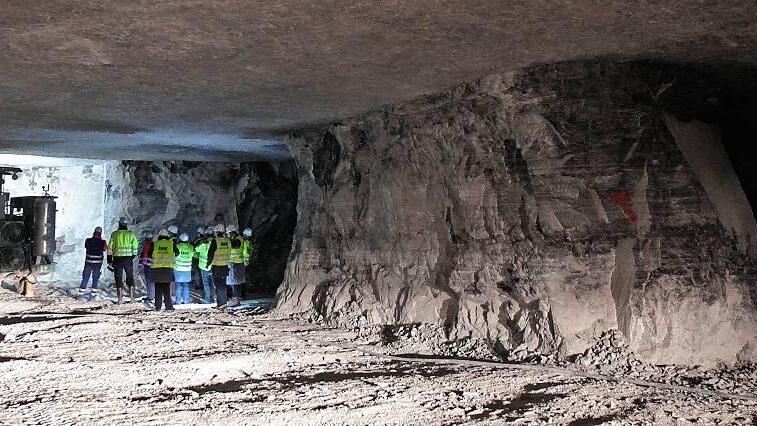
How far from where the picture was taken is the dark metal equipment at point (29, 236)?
13.3 meters

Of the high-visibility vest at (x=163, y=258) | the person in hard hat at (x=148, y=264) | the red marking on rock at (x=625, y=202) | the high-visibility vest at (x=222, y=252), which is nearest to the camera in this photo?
the red marking on rock at (x=625, y=202)

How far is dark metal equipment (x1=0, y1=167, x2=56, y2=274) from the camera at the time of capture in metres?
13.3

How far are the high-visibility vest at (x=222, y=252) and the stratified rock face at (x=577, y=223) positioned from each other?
379 centimetres

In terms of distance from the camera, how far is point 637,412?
427 cm

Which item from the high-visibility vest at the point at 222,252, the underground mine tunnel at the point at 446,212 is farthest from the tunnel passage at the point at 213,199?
the underground mine tunnel at the point at 446,212

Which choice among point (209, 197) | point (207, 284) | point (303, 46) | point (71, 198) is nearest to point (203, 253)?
point (207, 284)

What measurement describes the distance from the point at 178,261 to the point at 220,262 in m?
0.80

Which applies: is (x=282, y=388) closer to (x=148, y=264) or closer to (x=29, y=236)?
(x=148, y=264)

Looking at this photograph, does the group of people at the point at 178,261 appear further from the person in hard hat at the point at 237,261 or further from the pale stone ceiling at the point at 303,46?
the pale stone ceiling at the point at 303,46

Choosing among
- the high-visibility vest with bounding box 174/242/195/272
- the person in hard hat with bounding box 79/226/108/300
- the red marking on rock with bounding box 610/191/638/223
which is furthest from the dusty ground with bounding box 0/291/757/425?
the person in hard hat with bounding box 79/226/108/300

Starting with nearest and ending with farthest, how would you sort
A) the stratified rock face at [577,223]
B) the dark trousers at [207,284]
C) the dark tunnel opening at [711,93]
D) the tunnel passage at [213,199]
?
the stratified rock face at [577,223]
the dark tunnel opening at [711,93]
the dark trousers at [207,284]
the tunnel passage at [213,199]

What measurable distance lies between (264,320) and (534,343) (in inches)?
151

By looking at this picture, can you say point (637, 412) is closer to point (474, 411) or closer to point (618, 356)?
point (474, 411)

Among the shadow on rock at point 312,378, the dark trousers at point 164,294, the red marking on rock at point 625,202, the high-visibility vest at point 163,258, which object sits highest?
the red marking on rock at point 625,202
